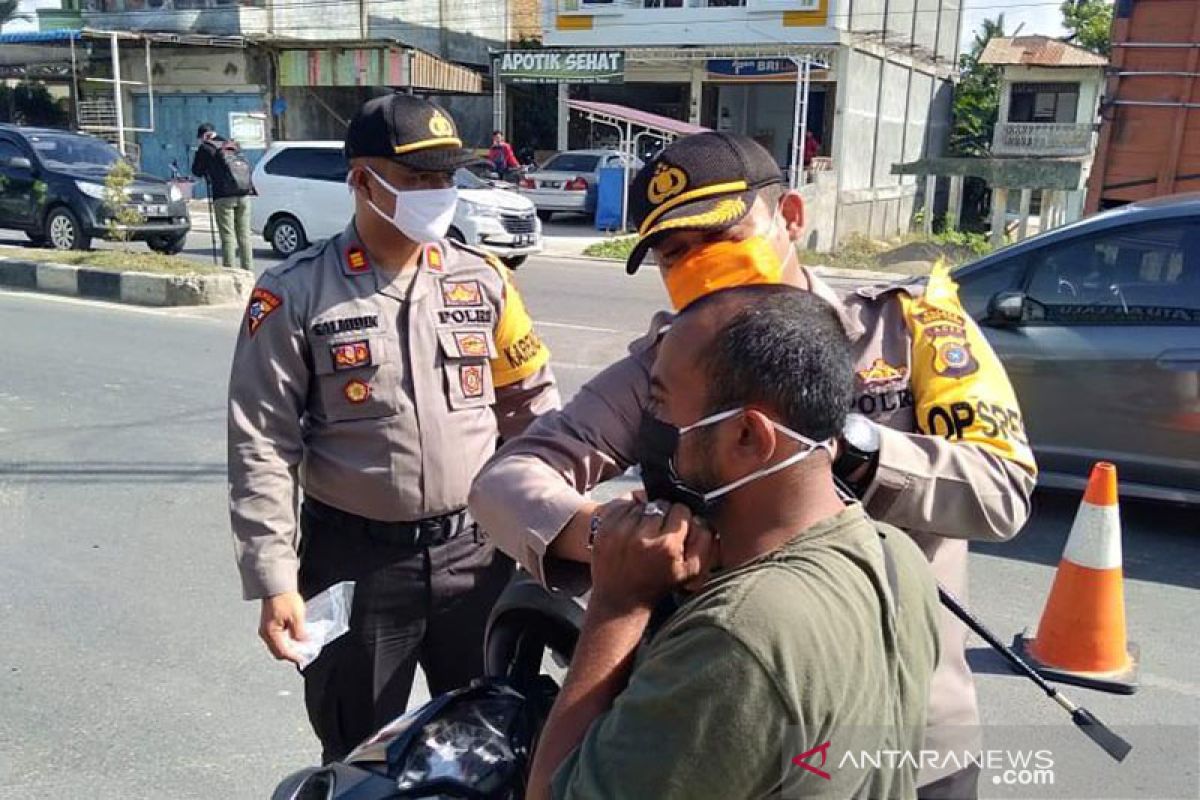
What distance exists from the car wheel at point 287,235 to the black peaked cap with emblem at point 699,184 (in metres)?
13.2

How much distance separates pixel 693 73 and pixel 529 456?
2358cm

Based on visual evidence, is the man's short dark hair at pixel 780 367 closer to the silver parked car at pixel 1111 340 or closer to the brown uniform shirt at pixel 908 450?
the brown uniform shirt at pixel 908 450

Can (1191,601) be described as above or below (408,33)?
below

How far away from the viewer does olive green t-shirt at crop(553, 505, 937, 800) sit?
0.99 m

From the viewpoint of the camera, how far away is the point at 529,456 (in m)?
1.58

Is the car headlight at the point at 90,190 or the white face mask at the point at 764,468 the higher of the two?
the white face mask at the point at 764,468

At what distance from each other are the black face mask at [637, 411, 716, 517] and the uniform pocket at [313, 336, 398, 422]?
1060 millimetres

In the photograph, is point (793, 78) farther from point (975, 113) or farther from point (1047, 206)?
point (975, 113)

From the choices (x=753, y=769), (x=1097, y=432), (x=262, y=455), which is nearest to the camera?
(x=753, y=769)

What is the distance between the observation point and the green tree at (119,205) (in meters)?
12.0

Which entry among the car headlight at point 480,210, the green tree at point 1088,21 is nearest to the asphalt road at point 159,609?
the car headlight at point 480,210

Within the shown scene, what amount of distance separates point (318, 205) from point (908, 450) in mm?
13513

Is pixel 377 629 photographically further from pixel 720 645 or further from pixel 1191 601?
pixel 1191 601

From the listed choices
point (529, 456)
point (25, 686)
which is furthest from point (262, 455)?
point (25, 686)
